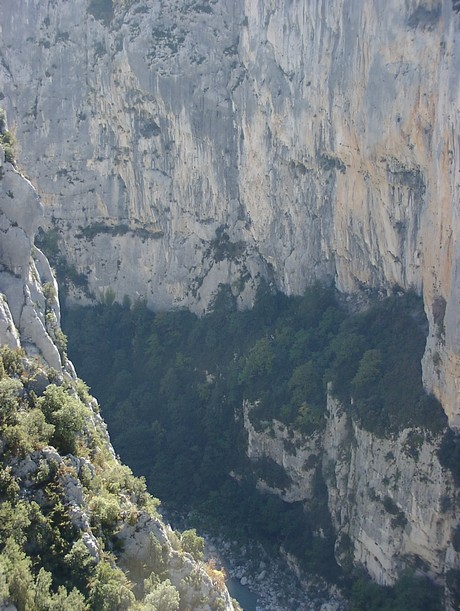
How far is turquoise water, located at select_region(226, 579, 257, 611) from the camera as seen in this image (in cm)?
3238

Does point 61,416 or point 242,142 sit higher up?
point 242,142

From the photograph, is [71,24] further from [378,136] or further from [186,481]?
[186,481]

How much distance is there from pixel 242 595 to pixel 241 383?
1131 centimetres

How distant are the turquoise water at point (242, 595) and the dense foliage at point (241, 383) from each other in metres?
2.95

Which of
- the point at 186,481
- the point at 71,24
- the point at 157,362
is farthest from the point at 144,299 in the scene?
the point at 71,24

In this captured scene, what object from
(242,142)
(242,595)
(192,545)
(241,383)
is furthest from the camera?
(242,142)

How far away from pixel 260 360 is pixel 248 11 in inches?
722

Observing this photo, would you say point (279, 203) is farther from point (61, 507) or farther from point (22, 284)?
point (61, 507)

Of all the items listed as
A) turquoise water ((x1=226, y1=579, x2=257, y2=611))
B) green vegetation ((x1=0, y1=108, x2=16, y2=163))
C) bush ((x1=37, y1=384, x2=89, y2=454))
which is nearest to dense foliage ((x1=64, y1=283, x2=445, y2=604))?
turquoise water ((x1=226, y1=579, x2=257, y2=611))

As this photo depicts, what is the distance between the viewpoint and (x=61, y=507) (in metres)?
15.6

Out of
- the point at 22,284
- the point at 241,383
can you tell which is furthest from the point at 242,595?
the point at 22,284

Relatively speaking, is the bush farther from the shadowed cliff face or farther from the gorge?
the shadowed cliff face

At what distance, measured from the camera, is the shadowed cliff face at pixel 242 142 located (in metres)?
31.9

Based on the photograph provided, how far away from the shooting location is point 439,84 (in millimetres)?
29453
